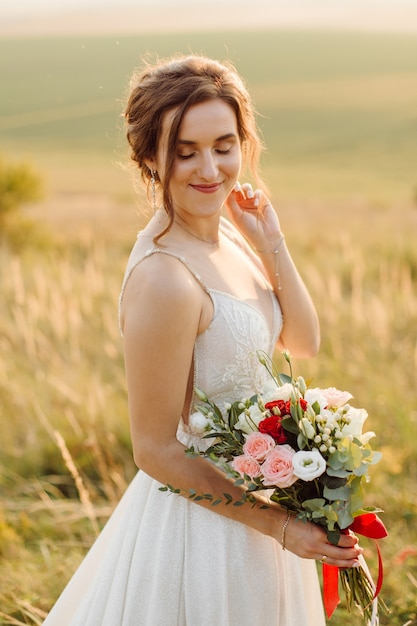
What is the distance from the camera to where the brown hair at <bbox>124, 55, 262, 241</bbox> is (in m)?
2.37

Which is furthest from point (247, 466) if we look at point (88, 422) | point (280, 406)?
point (88, 422)

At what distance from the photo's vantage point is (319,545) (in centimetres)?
219

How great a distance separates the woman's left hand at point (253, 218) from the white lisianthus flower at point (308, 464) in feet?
3.52

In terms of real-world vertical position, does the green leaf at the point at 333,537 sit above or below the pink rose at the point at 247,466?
below

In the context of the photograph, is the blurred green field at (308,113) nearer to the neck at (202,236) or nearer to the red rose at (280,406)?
the neck at (202,236)

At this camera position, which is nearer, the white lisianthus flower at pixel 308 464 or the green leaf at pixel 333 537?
the white lisianthus flower at pixel 308 464

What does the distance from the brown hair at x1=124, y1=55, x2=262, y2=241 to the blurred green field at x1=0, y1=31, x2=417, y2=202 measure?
2665 centimetres

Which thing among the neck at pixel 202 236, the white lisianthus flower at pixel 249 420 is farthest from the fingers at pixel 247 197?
the white lisianthus flower at pixel 249 420

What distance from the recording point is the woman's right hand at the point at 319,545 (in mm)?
2188

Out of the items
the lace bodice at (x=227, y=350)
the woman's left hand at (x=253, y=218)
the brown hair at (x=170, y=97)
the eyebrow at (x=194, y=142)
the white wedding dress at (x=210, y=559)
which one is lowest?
the white wedding dress at (x=210, y=559)

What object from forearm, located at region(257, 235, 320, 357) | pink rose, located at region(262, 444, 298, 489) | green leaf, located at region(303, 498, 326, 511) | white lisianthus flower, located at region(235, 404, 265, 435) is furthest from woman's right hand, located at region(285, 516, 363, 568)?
forearm, located at region(257, 235, 320, 357)

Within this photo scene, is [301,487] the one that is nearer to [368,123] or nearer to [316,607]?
[316,607]

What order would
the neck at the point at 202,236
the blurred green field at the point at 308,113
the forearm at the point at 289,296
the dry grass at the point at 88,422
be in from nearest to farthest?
the neck at the point at 202,236
the forearm at the point at 289,296
the dry grass at the point at 88,422
the blurred green field at the point at 308,113

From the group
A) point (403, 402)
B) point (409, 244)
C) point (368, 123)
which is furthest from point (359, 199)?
point (403, 402)
